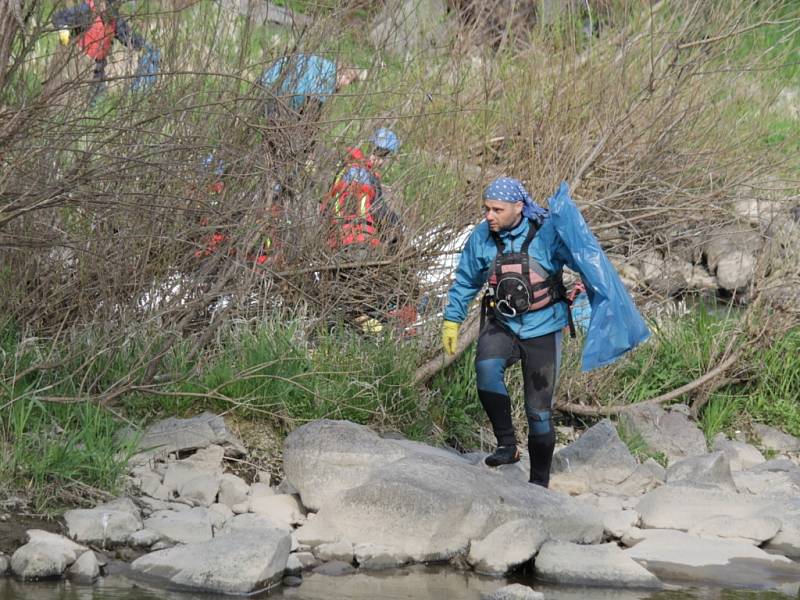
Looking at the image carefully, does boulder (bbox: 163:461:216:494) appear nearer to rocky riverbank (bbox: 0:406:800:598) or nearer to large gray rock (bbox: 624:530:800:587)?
rocky riverbank (bbox: 0:406:800:598)

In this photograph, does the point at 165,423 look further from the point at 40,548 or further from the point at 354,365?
the point at 40,548

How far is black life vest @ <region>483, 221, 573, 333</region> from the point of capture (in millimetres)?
6992

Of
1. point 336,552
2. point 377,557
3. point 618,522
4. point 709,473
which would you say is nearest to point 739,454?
point 709,473

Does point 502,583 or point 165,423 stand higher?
point 165,423

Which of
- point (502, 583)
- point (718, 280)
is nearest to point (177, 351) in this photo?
point (502, 583)

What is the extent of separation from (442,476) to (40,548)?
199cm

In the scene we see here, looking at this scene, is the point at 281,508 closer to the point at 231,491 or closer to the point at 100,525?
the point at 231,491

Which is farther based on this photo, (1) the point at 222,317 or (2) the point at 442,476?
(1) the point at 222,317

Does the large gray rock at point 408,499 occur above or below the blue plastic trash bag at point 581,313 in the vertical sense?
below

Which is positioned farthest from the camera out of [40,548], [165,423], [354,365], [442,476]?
[354,365]

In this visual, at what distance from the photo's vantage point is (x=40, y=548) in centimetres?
598

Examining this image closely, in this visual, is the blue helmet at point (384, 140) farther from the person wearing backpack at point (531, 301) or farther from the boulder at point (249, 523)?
the boulder at point (249, 523)

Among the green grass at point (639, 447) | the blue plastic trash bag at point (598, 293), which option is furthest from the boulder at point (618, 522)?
the green grass at point (639, 447)

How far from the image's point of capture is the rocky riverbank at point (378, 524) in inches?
237
